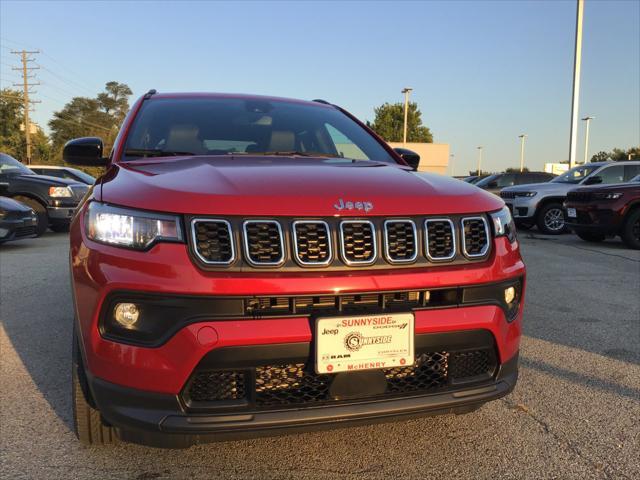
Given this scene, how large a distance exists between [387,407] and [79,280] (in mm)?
1174

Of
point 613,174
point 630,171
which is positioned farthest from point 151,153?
point 630,171

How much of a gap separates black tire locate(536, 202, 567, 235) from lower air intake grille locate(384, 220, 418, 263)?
1070cm

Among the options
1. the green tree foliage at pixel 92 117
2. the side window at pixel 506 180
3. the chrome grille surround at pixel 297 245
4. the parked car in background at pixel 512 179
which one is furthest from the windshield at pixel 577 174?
the green tree foliage at pixel 92 117

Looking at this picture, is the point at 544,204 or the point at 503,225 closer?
the point at 503,225

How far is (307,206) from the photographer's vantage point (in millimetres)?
1803

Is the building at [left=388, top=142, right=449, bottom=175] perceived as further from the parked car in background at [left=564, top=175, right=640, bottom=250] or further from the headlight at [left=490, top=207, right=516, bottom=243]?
the headlight at [left=490, top=207, right=516, bottom=243]

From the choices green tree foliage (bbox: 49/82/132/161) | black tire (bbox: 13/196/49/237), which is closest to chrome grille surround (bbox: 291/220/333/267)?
black tire (bbox: 13/196/49/237)

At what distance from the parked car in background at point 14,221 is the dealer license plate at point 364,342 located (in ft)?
25.1

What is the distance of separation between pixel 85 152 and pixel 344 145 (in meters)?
1.51

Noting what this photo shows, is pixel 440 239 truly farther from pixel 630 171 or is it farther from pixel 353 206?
pixel 630 171

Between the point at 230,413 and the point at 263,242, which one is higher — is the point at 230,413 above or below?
below

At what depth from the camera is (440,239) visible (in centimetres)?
195

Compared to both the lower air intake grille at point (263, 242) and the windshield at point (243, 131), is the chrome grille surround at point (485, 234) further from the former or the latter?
the windshield at point (243, 131)

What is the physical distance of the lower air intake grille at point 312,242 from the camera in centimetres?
177
